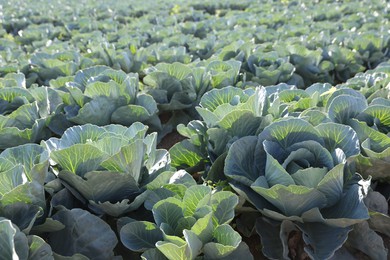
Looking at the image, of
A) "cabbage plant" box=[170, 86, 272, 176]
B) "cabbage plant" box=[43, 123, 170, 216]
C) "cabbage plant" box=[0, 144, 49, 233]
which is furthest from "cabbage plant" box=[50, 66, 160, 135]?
"cabbage plant" box=[0, 144, 49, 233]

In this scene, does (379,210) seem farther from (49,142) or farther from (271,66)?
(271,66)

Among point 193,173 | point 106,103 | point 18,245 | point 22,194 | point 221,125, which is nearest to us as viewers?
point 18,245

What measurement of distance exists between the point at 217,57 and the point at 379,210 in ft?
7.79

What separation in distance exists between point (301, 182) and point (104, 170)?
2.80 ft

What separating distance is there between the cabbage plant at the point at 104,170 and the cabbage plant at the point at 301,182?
0.42 m

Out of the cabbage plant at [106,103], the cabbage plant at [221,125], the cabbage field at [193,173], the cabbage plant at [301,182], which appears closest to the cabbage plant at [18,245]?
the cabbage field at [193,173]

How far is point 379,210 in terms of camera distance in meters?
2.08

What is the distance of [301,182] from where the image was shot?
185 cm

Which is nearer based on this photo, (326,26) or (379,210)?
(379,210)

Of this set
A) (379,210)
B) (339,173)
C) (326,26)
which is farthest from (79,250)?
(326,26)

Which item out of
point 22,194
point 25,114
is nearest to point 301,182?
point 22,194

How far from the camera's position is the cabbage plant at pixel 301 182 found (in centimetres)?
179

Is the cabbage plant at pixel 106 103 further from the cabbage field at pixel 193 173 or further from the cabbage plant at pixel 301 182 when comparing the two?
the cabbage plant at pixel 301 182

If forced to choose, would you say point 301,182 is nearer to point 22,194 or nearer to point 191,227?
point 191,227
